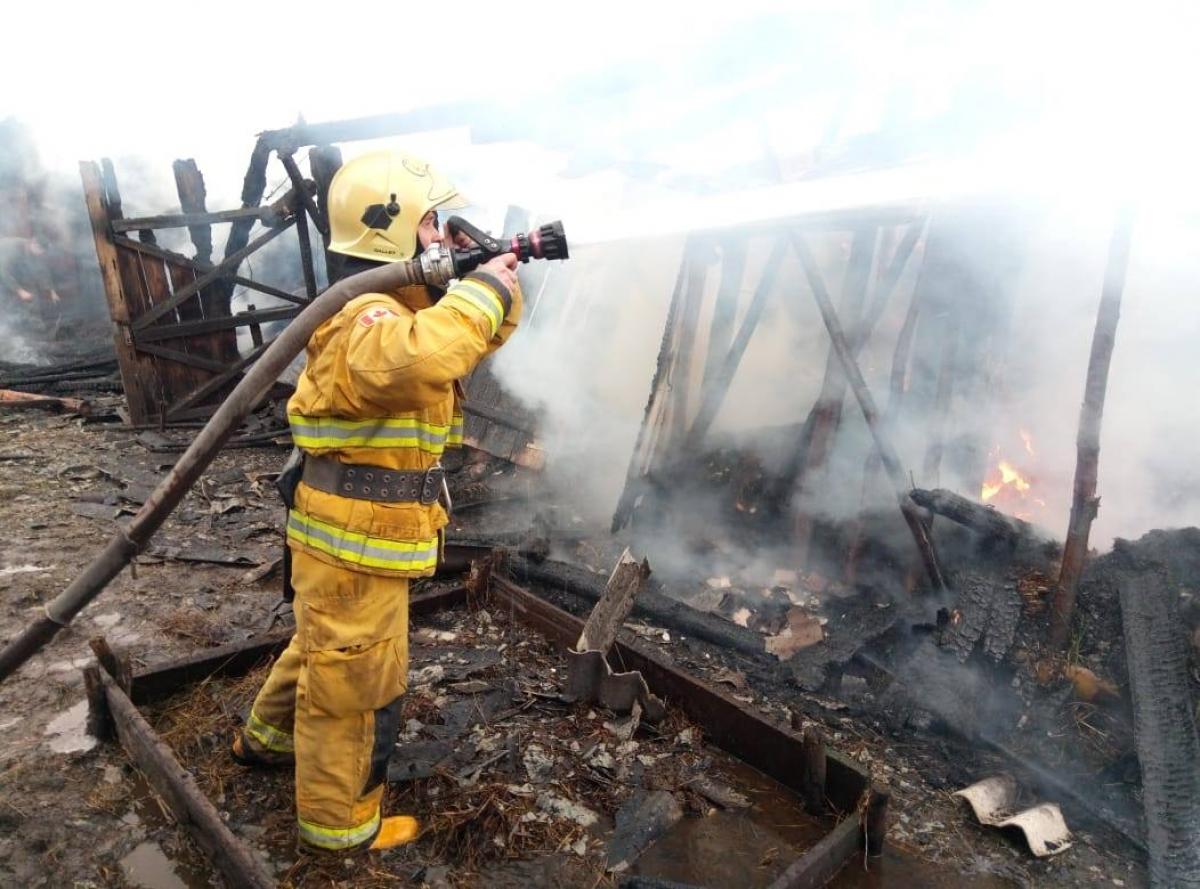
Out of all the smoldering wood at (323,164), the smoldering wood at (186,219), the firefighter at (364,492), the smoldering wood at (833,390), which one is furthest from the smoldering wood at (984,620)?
the smoldering wood at (186,219)

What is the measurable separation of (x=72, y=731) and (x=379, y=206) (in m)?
2.81

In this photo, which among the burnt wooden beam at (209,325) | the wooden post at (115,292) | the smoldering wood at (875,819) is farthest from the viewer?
the burnt wooden beam at (209,325)

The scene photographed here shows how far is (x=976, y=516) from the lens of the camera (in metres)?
4.56

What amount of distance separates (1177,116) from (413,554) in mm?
4138

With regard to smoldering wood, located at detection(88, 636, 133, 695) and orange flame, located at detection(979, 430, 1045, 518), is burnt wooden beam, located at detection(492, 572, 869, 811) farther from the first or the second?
orange flame, located at detection(979, 430, 1045, 518)

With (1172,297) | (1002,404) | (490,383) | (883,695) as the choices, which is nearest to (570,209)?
(490,383)

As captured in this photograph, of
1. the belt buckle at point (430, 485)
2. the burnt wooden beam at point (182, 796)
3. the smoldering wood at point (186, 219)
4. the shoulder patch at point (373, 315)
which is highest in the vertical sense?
the smoldering wood at point (186, 219)

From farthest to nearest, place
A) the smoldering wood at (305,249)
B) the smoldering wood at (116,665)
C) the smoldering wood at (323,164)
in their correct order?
1. the smoldering wood at (305,249)
2. the smoldering wood at (323,164)
3. the smoldering wood at (116,665)

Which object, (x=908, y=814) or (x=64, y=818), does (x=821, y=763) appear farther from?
(x=64, y=818)

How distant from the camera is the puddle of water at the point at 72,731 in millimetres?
3350

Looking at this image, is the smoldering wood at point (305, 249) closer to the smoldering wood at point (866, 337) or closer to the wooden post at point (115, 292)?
the wooden post at point (115, 292)

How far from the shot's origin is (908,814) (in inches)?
129

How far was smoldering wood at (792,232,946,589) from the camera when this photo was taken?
468cm

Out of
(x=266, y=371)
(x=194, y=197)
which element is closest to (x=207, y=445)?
(x=266, y=371)
